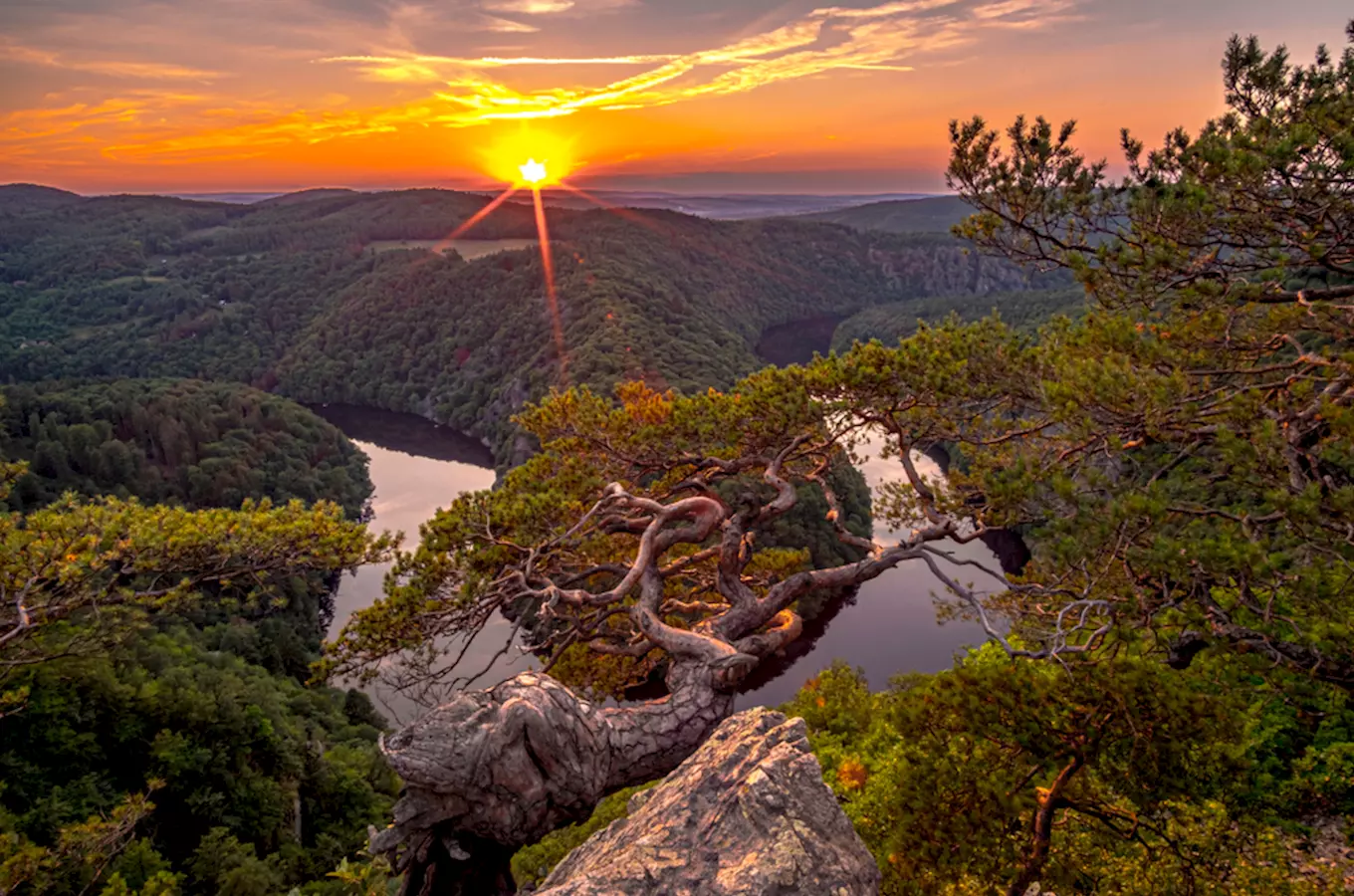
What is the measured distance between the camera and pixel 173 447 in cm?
7325

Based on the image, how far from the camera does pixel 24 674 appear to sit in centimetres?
2116

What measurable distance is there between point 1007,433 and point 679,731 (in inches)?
252

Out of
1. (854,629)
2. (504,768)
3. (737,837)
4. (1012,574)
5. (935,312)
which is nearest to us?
(737,837)

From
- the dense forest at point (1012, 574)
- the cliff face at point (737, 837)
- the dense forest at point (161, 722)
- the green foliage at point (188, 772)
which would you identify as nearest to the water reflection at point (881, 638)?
the green foliage at point (188, 772)

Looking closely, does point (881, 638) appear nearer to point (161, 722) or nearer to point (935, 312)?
point (161, 722)

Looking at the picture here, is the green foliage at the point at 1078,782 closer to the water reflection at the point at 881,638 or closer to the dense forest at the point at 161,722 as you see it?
the dense forest at the point at 161,722

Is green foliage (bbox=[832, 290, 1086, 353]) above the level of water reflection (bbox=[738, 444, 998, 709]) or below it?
above

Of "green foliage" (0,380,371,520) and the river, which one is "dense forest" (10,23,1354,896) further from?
"green foliage" (0,380,371,520)

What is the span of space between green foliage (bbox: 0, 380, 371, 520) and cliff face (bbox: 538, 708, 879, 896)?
70116 mm

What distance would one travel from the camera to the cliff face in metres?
4.71

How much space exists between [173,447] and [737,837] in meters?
85.1

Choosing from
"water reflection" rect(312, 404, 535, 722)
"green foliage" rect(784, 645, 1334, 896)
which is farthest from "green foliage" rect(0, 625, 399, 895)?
"green foliage" rect(784, 645, 1334, 896)

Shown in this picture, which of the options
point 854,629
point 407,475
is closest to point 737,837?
point 854,629

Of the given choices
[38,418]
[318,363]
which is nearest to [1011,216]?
[38,418]
